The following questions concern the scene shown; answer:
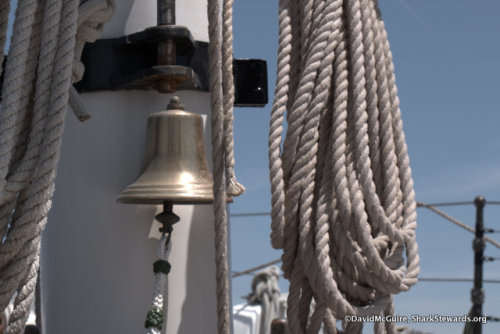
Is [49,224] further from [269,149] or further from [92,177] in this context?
[269,149]

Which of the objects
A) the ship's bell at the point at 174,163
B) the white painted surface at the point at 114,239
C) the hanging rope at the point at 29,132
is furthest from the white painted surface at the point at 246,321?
the hanging rope at the point at 29,132

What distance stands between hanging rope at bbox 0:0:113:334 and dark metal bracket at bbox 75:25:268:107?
0.80 meters

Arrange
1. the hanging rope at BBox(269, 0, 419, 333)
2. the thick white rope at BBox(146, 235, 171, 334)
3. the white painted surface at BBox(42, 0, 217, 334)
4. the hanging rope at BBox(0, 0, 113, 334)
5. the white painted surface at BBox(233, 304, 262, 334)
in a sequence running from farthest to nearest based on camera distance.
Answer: the white painted surface at BBox(233, 304, 262, 334) < the white painted surface at BBox(42, 0, 217, 334) < the thick white rope at BBox(146, 235, 171, 334) < the hanging rope at BBox(269, 0, 419, 333) < the hanging rope at BBox(0, 0, 113, 334)

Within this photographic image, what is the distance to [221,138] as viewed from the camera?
1987 mm

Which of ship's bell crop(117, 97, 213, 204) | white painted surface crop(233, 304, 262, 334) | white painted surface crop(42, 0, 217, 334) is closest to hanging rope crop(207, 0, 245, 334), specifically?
ship's bell crop(117, 97, 213, 204)

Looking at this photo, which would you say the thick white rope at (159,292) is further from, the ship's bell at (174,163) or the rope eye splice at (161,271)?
the ship's bell at (174,163)

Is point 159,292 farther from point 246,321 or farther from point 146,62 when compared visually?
point 246,321

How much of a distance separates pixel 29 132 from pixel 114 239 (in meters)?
0.87

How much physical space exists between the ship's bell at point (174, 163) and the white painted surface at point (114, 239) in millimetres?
74

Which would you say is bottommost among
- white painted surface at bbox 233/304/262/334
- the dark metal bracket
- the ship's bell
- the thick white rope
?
the thick white rope

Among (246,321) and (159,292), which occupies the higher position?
(246,321)

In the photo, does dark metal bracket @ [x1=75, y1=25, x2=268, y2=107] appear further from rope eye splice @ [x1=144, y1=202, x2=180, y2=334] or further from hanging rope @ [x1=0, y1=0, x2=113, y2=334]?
hanging rope @ [x1=0, y1=0, x2=113, y2=334]

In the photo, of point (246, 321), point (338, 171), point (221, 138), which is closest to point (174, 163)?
point (221, 138)

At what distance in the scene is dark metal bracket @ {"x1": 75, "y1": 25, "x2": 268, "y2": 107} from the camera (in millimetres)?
2330
